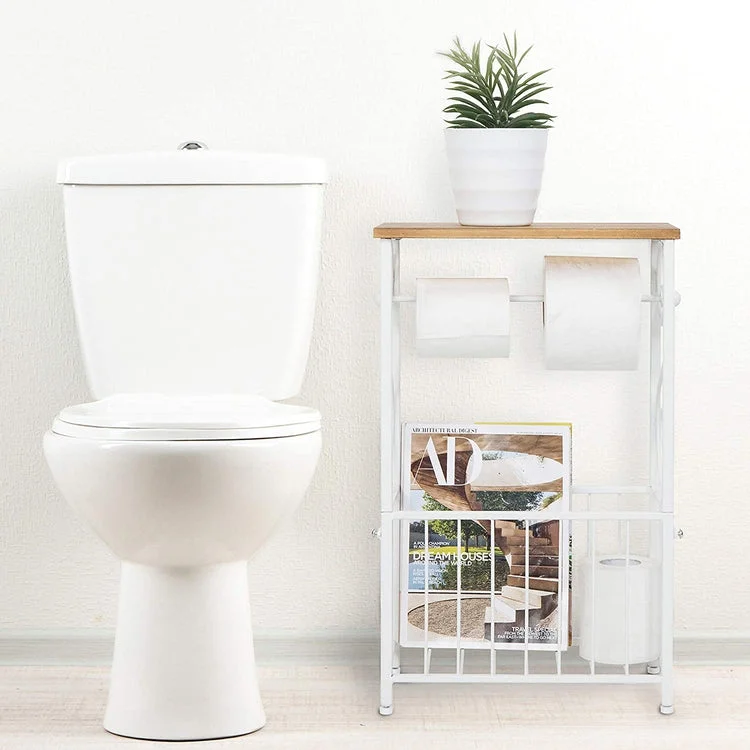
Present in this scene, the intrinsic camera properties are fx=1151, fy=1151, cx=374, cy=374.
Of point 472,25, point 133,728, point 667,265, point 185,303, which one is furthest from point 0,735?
point 472,25

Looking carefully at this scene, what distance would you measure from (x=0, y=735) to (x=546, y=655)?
2.82ft

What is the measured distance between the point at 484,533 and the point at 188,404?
20.4 inches

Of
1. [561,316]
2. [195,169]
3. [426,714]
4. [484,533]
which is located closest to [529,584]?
[484,533]

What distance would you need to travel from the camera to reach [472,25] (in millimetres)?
1826

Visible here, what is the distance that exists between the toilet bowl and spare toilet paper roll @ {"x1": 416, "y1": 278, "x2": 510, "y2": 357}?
0.21 meters

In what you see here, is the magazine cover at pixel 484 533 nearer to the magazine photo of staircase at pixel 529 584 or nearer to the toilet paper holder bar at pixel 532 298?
the magazine photo of staircase at pixel 529 584

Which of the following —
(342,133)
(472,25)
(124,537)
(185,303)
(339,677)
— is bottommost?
(339,677)

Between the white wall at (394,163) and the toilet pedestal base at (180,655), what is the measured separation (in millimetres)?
343

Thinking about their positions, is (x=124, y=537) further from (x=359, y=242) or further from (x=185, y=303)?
(x=359, y=242)

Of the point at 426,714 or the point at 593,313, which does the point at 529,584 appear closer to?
the point at 426,714

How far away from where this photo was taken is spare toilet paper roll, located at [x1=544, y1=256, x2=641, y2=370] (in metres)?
1.62

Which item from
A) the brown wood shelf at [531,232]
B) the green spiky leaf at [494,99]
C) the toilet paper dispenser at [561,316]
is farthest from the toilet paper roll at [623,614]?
the green spiky leaf at [494,99]

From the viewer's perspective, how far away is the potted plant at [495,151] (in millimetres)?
1633

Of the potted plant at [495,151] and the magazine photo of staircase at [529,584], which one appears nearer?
the potted plant at [495,151]
